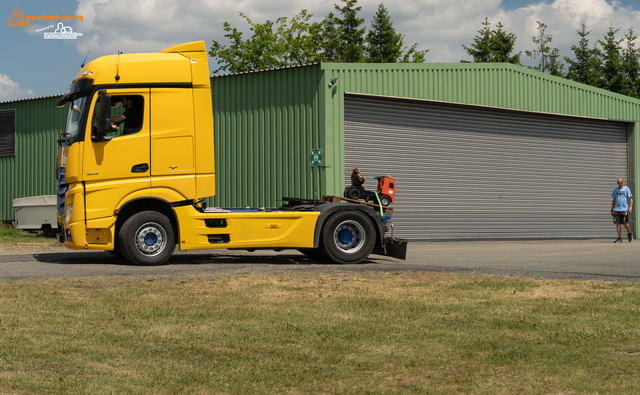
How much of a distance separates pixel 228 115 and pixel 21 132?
9487 millimetres

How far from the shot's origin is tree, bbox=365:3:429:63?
5884 centimetres

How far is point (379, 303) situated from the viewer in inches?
289

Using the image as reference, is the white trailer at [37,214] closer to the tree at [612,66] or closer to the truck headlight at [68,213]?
the truck headlight at [68,213]

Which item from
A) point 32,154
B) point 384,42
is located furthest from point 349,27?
point 32,154

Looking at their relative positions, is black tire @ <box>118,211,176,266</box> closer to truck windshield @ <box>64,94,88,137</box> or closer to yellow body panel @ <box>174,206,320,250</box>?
yellow body panel @ <box>174,206,320,250</box>

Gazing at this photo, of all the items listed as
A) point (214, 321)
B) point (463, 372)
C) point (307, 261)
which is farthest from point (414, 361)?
point (307, 261)

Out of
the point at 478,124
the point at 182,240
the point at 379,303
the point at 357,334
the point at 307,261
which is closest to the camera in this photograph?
the point at 357,334

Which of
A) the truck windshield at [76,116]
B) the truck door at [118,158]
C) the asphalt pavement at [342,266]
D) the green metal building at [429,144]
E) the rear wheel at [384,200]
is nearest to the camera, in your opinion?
the asphalt pavement at [342,266]

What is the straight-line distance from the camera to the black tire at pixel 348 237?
1241 centimetres

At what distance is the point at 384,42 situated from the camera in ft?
197

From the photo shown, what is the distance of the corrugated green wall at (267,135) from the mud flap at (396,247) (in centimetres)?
581

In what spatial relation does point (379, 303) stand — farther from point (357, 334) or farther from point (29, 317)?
point (29, 317)

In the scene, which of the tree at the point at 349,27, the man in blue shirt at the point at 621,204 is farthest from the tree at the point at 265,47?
the man in blue shirt at the point at 621,204

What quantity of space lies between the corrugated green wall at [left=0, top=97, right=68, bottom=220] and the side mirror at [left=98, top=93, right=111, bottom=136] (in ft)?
46.3
